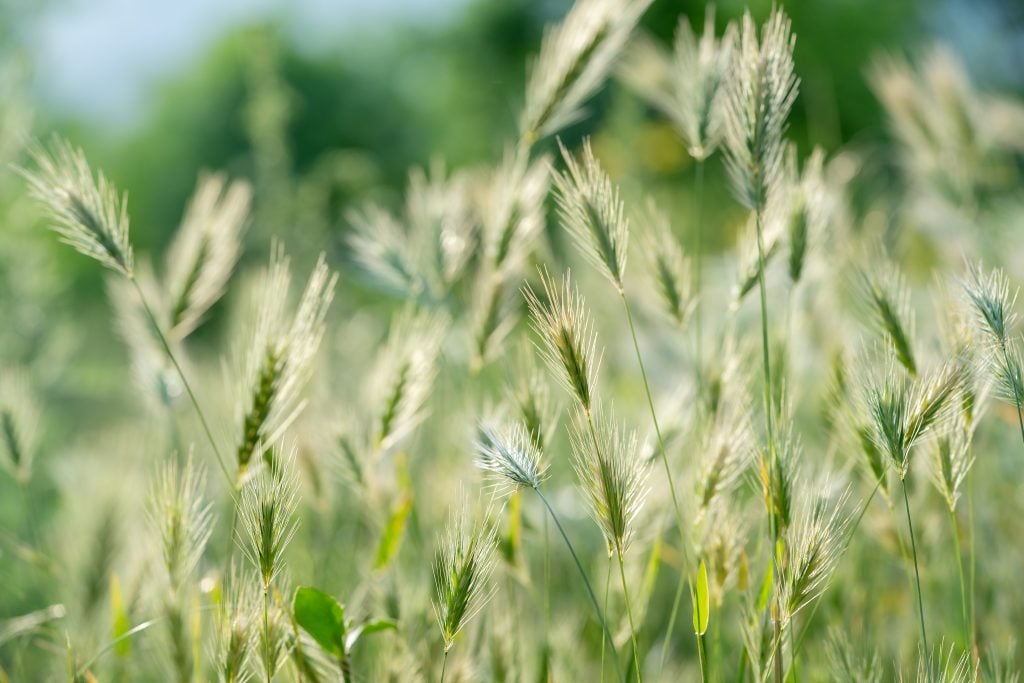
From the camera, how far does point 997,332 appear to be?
2.15 ft

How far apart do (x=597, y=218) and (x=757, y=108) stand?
15 centimetres

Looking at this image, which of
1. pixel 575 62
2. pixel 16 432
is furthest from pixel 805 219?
pixel 16 432

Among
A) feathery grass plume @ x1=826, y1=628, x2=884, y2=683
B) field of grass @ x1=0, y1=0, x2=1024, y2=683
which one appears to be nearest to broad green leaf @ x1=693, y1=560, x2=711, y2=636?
field of grass @ x1=0, y1=0, x2=1024, y2=683

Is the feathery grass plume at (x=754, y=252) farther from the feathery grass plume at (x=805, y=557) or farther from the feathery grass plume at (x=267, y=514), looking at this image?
the feathery grass plume at (x=267, y=514)

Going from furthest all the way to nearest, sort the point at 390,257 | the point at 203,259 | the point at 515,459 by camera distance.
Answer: the point at 390,257 < the point at 203,259 < the point at 515,459

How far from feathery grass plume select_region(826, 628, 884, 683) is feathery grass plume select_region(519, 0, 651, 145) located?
518mm

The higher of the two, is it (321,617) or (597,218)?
(597,218)

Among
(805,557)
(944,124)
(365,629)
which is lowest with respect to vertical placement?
(365,629)

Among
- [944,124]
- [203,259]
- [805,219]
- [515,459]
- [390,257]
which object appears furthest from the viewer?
[944,124]

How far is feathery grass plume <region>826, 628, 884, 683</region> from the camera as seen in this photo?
2.31ft

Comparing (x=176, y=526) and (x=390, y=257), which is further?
(x=390, y=257)

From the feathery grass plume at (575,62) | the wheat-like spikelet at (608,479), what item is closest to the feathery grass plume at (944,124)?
the feathery grass plume at (575,62)

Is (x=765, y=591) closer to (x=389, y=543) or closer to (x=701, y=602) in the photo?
(x=701, y=602)

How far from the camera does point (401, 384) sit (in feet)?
2.92
